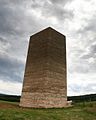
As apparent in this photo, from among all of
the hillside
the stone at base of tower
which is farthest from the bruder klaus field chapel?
the hillside

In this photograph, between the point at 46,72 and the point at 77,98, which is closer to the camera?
the point at 46,72

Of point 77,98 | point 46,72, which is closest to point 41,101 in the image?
point 46,72

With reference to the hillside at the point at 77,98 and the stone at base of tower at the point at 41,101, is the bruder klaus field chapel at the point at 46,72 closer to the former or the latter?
the stone at base of tower at the point at 41,101

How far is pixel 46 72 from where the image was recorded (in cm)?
1769

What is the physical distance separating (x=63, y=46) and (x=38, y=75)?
16.7ft

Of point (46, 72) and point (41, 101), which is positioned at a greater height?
point (46, 72)

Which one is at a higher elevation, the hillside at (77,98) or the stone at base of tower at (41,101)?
the hillside at (77,98)

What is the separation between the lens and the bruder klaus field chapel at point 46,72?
56.9 ft

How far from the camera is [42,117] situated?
11141 millimetres

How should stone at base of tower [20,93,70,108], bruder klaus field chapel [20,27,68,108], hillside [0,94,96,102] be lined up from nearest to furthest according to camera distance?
stone at base of tower [20,93,70,108] → bruder klaus field chapel [20,27,68,108] → hillside [0,94,96,102]

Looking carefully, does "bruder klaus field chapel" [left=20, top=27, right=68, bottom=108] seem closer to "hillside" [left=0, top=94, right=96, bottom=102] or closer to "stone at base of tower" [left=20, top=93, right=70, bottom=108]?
"stone at base of tower" [left=20, top=93, right=70, bottom=108]

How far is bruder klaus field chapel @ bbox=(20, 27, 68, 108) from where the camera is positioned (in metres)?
17.3

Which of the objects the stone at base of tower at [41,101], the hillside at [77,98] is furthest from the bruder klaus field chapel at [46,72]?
the hillside at [77,98]

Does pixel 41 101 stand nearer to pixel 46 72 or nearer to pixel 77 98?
pixel 46 72
